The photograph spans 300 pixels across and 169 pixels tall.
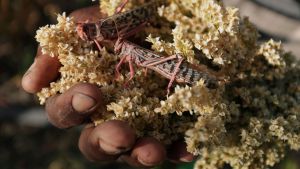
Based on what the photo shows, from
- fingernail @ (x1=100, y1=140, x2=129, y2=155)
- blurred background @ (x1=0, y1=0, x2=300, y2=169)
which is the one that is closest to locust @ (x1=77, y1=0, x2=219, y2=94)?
fingernail @ (x1=100, y1=140, x2=129, y2=155)

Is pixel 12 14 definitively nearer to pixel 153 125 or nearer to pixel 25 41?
pixel 25 41

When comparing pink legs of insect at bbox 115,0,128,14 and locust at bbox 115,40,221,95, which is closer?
locust at bbox 115,40,221,95

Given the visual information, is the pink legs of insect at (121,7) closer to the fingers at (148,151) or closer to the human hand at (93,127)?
the human hand at (93,127)

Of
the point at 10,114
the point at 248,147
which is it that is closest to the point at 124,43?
the point at 248,147

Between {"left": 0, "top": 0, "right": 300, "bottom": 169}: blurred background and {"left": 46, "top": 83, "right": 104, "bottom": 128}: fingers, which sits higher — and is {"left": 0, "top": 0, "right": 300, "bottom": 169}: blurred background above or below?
below

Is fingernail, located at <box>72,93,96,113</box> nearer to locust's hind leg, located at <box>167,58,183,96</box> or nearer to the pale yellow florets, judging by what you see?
the pale yellow florets

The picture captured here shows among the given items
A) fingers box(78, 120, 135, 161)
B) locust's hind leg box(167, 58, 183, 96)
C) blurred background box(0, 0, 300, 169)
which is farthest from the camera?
blurred background box(0, 0, 300, 169)

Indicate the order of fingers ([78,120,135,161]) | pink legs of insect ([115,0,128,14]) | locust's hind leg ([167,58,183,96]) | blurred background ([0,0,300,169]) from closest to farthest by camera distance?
fingers ([78,120,135,161]), locust's hind leg ([167,58,183,96]), pink legs of insect ([115,0,128,14]), blurred background ([0,0,300,169])
